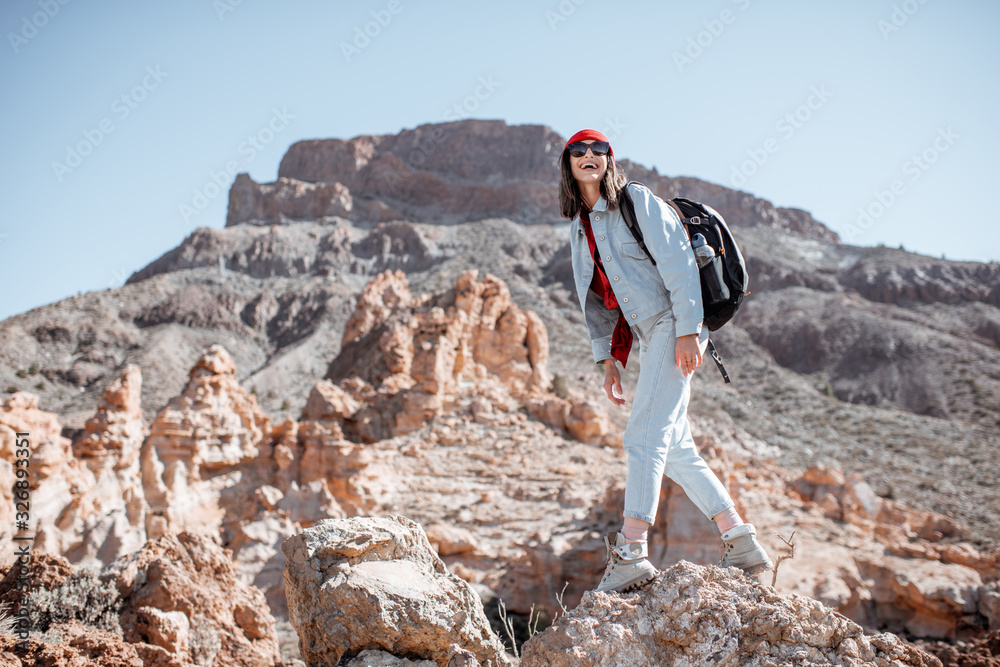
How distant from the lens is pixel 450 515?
1095 cm

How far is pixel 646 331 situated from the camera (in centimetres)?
270

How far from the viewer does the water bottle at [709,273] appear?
2578mm

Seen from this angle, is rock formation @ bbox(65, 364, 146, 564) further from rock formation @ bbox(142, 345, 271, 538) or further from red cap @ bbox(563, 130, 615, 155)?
red cap @ bbox(563, 130, 615, 155)

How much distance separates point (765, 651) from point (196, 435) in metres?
10.1

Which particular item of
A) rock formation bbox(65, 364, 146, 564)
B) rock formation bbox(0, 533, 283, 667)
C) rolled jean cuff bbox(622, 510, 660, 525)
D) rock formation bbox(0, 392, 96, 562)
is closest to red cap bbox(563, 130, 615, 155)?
rolled jean cuff bbox(622, 510, 660, 525)

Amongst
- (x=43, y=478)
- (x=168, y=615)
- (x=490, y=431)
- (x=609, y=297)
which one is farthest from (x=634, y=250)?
(x=490, y=431)

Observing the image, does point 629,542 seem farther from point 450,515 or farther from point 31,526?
point 450,515

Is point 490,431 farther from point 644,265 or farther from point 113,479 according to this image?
point 644,265

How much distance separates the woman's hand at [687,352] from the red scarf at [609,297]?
14.8 inches

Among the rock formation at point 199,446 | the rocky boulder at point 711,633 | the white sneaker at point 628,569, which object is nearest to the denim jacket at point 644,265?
the white sneaker at point 628,569

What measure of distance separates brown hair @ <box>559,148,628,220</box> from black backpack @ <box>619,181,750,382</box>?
0.04 metres

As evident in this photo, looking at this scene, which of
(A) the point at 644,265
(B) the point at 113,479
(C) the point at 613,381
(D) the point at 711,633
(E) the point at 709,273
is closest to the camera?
(D) the point at 711,633

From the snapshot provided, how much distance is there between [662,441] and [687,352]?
367 mm

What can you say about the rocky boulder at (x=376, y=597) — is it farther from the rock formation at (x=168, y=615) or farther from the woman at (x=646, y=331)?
the rock formation at (x=168, y=615)
